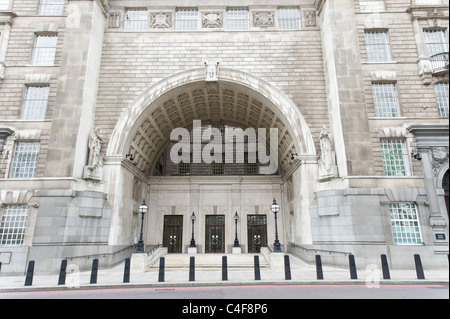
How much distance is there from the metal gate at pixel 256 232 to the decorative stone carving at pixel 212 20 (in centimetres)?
1865

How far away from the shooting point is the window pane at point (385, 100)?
20.0 metres

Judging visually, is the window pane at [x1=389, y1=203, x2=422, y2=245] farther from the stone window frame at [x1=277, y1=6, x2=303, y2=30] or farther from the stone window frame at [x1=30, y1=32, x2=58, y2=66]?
the stone window frame at [x1=30, y1=32, x2=58, y2=66]

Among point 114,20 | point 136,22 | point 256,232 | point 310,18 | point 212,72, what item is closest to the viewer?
point 212,72

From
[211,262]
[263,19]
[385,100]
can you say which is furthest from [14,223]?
[385,100]

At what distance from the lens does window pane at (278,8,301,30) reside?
2406 centimetres

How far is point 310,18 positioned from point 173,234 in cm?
2390

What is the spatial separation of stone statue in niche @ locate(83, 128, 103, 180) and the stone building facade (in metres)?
0.09

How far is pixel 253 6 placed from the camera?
24.3 meters

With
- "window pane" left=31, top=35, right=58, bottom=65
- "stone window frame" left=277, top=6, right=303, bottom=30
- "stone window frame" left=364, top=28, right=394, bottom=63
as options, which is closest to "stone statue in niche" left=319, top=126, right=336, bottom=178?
"stone window frame" left=364, top=28, right=394, bottom=63

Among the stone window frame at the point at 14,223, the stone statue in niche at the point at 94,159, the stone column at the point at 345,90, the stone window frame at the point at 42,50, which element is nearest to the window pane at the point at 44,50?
the stone window frame at the point at 42,50

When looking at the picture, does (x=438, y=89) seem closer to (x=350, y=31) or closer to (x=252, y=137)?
(x=350, y=31)

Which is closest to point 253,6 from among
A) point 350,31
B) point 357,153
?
point 350,31

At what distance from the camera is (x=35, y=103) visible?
818 inches

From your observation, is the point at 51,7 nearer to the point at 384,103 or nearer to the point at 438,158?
the point at 384,103
